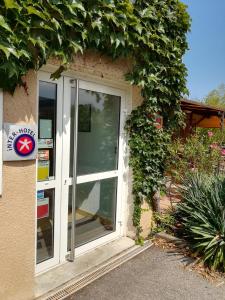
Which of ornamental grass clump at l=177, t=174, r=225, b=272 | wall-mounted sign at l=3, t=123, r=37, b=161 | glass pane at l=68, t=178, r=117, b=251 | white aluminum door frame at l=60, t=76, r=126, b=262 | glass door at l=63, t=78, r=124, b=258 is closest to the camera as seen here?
wall-mounted sign at l=3, t=123, r=37, b=161

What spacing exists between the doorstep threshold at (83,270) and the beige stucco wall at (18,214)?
0.29 m

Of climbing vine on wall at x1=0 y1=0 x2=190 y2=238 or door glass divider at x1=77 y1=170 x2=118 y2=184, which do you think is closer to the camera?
climbing vine on wall at x1=0 y1=0 x2=190 y2=238

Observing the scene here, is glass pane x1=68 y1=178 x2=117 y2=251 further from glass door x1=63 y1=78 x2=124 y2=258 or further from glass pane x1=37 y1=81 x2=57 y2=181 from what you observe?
glass pane x1=37 y1=81 x2=57 y2=181

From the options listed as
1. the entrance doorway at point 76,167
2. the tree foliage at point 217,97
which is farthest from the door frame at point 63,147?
the tree foliage at point 217,97

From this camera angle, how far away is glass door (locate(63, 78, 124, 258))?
12.0 ft

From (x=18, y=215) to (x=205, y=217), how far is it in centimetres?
293

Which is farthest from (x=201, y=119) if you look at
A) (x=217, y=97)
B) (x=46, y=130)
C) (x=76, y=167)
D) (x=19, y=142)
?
(x=217, y=97)

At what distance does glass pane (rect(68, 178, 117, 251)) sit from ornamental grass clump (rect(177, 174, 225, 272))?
1.34 meters

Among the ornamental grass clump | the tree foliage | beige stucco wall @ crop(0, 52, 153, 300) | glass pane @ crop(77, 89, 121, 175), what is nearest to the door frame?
glass pane @ crop(77, 89, 121, 175)

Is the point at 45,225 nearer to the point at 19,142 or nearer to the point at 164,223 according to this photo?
the point at 19,142

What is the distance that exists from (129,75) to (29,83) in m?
1.77

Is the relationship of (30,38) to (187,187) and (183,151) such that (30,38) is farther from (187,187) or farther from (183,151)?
(183,151)

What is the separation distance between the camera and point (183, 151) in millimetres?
6277

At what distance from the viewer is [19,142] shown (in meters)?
2.74
